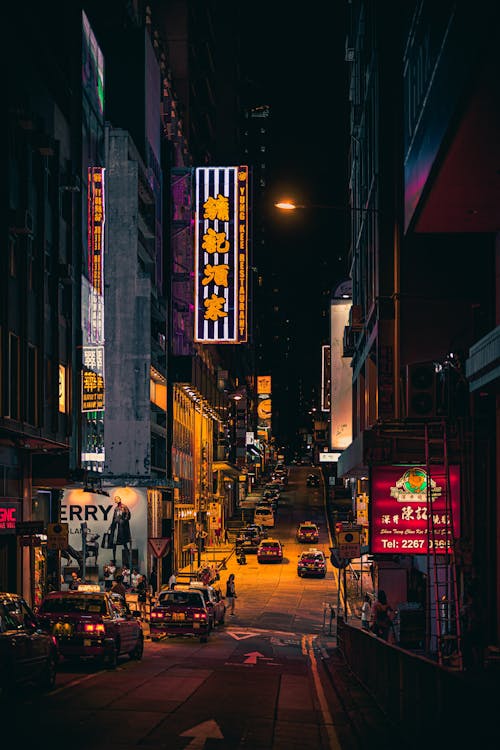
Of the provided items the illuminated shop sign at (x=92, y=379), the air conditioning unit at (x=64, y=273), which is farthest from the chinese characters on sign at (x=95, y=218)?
the air conditioning unit at (x=64, y=273)

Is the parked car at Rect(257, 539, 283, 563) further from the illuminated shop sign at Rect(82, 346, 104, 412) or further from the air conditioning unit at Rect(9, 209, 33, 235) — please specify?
the air conditioning unit at Rect(9, 209, 33, 235)

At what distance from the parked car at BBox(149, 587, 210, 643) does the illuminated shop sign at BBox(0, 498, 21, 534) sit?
18.5 ft

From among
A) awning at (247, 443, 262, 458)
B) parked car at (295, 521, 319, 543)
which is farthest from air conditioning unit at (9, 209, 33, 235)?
awning at (247, 443, 262, 458)

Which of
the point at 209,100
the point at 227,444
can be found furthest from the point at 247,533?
the point at 209,100

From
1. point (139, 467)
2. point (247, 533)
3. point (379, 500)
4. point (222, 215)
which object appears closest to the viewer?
point (379, 500)

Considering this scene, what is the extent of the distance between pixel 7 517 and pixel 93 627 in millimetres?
8756

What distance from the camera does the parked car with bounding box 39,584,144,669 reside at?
2592 centimetres

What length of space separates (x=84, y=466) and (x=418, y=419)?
22.7 meters

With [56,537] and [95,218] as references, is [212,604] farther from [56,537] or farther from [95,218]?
[95,218]

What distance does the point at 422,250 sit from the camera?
96.3ft

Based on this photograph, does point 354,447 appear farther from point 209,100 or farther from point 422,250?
point 209,100

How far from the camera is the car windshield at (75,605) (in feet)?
86.9

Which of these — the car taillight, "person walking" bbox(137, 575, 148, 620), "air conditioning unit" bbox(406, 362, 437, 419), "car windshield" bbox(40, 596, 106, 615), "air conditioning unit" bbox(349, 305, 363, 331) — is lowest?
"person walking" bbox(137, 575, 148, 620)

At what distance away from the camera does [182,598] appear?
123ft
